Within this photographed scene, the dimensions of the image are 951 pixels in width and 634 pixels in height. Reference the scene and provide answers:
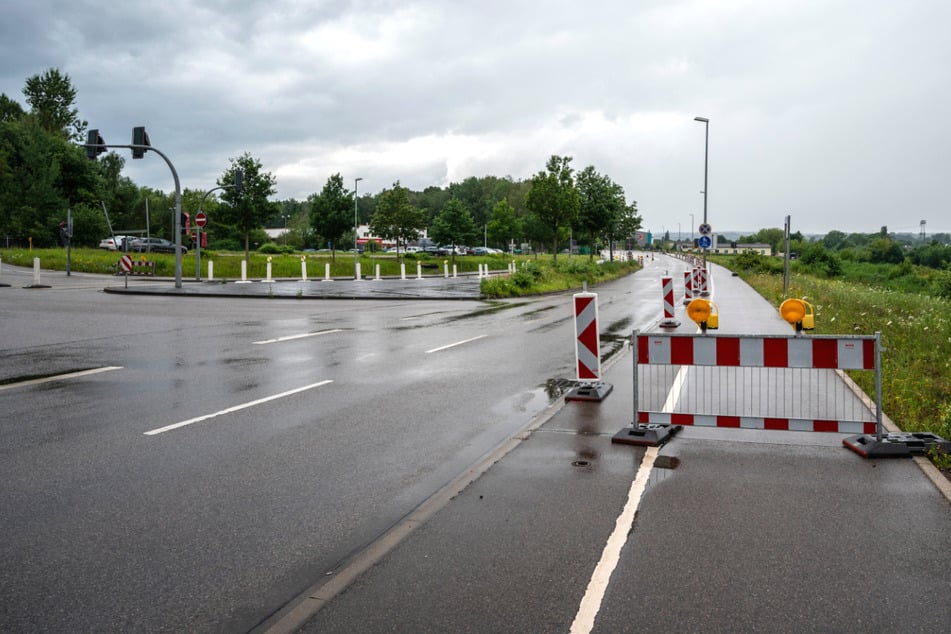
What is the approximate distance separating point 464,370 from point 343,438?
4074 millimetres

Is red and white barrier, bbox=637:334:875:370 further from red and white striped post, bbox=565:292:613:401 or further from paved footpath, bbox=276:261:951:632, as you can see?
red and white striped post, bbox=565:292:613:401

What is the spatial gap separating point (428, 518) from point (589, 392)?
428 cm

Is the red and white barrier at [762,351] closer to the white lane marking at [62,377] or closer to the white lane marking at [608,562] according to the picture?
the white lane marking at [608,562]

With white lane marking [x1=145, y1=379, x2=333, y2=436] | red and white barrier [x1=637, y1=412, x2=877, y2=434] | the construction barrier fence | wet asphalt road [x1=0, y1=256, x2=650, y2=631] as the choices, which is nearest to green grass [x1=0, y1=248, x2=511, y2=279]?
wet asphalt road [x1=0, y1=256, x2=650, y2=631]

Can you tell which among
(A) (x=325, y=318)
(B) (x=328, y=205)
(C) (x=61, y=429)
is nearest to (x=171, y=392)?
(C) (x=61, y=429)

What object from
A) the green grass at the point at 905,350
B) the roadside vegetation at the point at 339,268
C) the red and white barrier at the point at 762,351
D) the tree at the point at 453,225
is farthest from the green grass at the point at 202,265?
the red and white barrier at the point at 762,351

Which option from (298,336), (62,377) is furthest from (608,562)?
(298,336)

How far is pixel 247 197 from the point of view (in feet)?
148

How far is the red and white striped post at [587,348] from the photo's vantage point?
8.65 meters

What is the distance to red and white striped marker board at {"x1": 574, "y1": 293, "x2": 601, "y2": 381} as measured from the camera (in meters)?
8.70

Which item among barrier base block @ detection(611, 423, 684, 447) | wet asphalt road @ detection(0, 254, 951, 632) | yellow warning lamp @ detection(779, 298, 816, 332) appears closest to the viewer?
wet asphalt road @ detection(0, 254, 951, 632)

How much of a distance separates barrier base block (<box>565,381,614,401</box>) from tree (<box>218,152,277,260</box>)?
39.6m

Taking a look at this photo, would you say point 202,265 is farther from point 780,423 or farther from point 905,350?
point 780,423

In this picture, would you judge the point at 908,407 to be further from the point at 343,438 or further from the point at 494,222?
the point at 494,222
